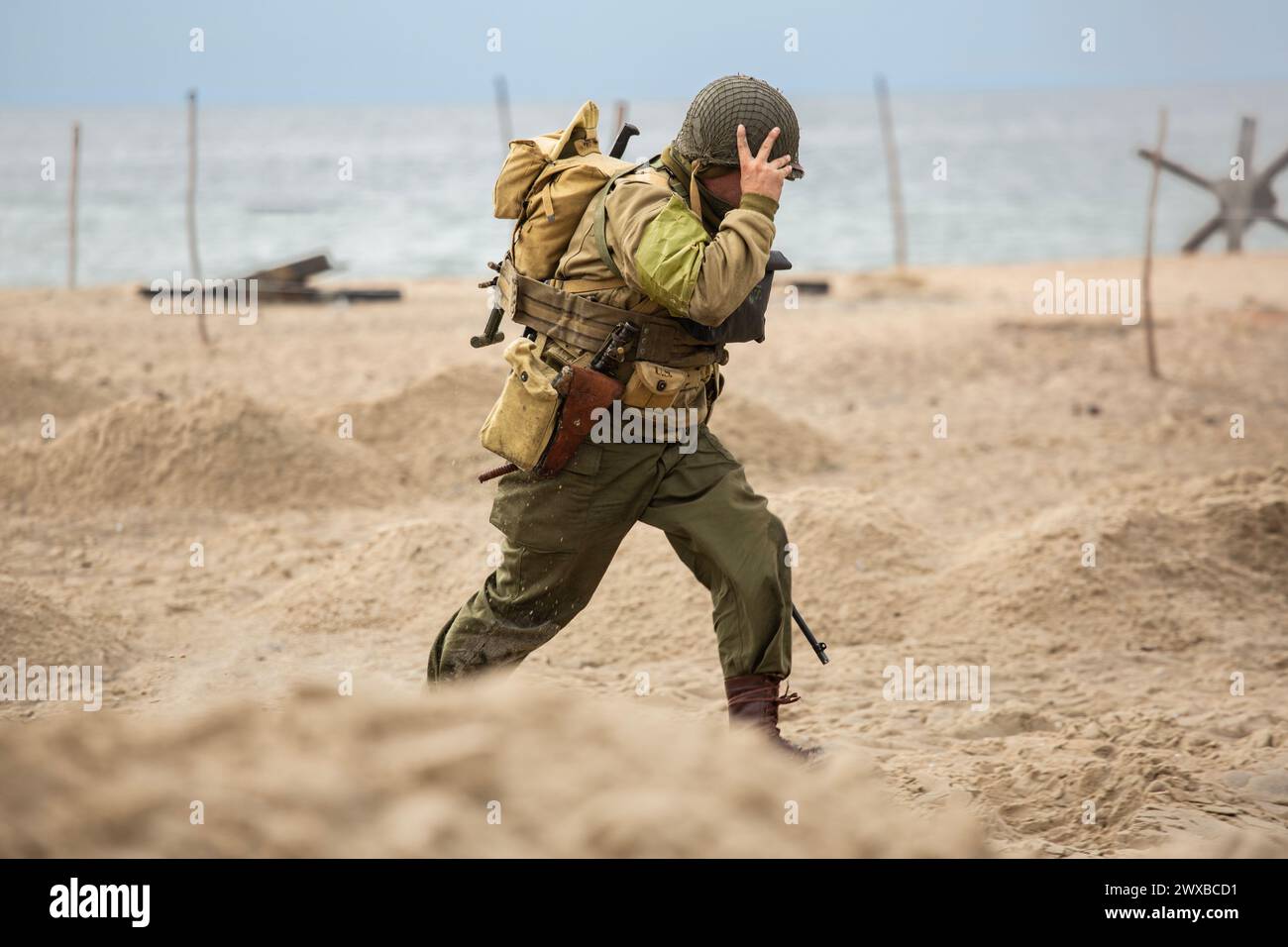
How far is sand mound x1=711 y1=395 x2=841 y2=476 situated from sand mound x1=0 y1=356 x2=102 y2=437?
14.8 feet

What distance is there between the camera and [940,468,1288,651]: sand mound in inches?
213

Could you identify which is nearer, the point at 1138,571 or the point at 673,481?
the point at 673,481

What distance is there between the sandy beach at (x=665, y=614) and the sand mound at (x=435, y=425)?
0.09 ft

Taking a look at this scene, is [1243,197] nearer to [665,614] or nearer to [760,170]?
[665,614]

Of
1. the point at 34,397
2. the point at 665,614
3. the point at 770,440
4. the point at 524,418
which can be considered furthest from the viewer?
the point at 34,397

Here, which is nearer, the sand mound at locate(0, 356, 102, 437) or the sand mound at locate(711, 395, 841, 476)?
the sand mound at locate(711, 395, 841, 476)

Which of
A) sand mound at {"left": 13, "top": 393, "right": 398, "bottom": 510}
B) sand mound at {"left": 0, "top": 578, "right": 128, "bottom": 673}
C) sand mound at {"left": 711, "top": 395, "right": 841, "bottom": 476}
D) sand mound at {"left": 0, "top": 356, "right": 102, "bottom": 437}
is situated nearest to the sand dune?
sand mound at {"left": 0, "top": 356, "right": 102, "bottom": 437}

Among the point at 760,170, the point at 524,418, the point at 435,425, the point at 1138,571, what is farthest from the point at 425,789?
the point at 435,425

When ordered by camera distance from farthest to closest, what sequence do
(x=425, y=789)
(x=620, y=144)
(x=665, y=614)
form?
(x=665, y=614), (x=620, y=144), (x=425, y=789)

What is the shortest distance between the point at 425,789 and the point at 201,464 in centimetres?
559

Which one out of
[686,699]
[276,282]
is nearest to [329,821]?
[686,699]

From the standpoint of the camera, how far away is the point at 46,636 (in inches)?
190

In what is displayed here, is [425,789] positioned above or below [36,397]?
above

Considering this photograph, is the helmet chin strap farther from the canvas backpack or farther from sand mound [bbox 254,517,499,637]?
sand mound [bbox 254,517,499,637]
